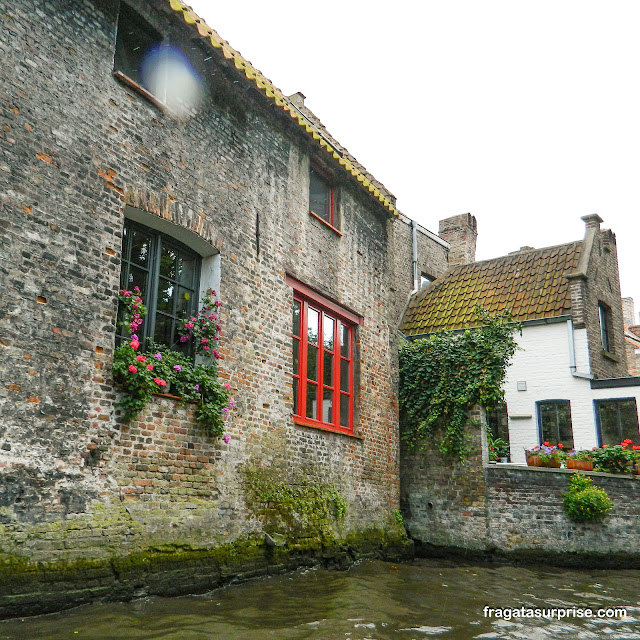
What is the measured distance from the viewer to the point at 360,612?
20.9ft

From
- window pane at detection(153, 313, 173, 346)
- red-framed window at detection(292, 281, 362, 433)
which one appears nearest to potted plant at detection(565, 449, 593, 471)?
red-framed window at detection(292, 281, 362, 433)

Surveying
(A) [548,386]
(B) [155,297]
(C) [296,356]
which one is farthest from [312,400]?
(A) [548,386]

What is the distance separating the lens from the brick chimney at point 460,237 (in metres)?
23.5

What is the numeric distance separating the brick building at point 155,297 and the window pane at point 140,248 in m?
0.03

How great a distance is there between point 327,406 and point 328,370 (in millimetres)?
592

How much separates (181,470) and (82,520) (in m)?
1.37

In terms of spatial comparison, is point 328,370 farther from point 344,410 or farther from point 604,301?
point 604,301

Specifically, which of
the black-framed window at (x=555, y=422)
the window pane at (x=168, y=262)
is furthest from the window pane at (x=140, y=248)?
the black-framed window at (x=555, y=422)

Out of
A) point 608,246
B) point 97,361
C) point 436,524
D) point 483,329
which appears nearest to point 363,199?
point 483,329

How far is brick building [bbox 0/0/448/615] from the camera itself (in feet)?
19.0

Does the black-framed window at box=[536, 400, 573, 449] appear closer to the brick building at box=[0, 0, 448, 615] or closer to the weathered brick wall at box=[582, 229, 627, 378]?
the weathered brick wall at box=[582, 229, 627, 378]

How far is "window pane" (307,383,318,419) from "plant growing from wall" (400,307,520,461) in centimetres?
295

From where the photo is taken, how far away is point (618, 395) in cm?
1556

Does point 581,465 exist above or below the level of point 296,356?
below
